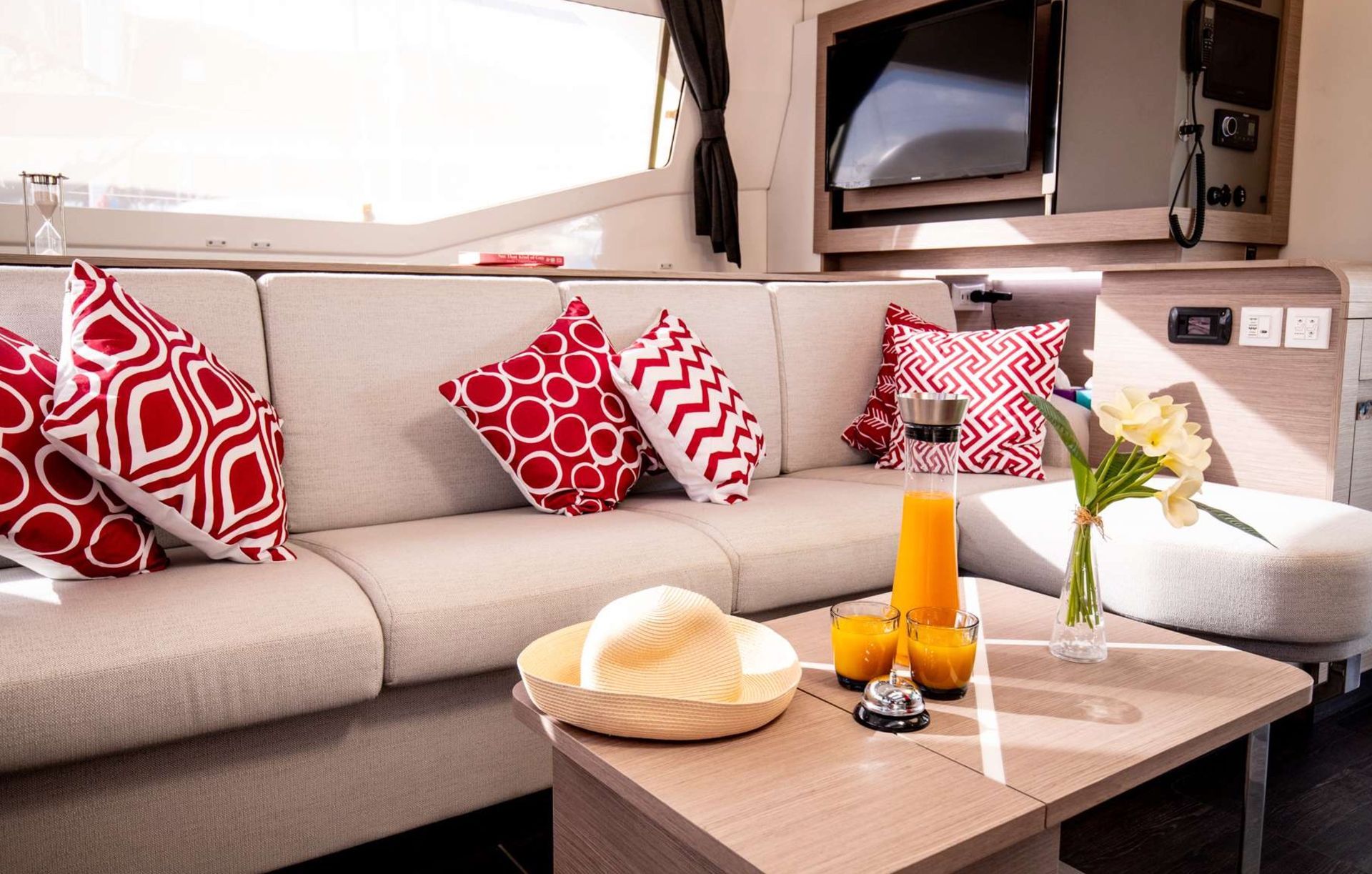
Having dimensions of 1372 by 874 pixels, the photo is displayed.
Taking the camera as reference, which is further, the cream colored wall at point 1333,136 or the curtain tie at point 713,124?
the curtain tie at point 713,124

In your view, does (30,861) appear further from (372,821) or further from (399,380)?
(399,380)

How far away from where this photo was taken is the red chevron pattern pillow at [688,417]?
Answer: 2180mm

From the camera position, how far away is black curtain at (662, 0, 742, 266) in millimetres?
4547

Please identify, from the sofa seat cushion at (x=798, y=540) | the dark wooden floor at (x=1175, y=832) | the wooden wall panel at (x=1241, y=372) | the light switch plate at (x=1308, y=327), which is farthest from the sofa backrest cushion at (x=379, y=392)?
the light switch plate at (x=1308, y=327)

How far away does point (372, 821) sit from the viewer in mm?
1611

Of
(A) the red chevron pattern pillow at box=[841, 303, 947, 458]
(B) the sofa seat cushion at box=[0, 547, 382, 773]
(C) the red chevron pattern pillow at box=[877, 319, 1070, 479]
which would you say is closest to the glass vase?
(B) the sofa seat cushion at box=[0, 547, 382, 773]

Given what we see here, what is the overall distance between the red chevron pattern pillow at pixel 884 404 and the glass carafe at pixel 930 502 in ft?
4.75

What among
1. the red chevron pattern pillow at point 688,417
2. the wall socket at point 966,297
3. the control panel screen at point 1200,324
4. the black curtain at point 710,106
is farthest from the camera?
the black curtain at point 710,106

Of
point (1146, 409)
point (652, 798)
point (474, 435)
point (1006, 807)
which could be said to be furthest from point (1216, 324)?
point (652, 798)

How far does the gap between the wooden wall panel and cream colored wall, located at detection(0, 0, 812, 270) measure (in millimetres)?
2263

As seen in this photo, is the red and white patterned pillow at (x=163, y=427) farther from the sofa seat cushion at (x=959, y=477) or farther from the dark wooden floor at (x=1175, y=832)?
the sofa seat cushion at (x=959, y=477)

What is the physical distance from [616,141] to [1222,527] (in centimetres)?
344

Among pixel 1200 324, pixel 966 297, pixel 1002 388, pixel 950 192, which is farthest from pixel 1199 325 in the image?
pixel 950 192

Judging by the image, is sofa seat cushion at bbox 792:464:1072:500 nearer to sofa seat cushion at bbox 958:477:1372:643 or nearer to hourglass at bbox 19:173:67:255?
sofa seat cushion at bbox 958:477:1372:643
